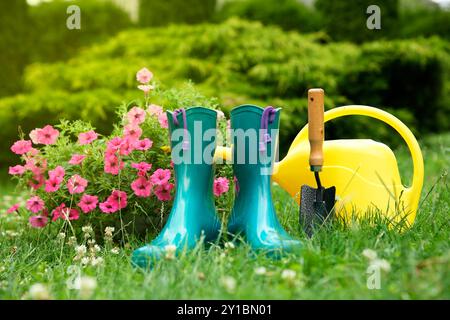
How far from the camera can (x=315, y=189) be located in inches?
72.9

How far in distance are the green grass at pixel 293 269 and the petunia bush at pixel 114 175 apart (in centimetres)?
21

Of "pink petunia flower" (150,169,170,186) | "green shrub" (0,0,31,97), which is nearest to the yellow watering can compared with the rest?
"pink petunia flower" (150,169,170,186)

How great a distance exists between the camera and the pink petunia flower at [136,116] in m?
2.08

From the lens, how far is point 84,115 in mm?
4469

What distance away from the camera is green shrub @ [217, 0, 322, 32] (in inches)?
236

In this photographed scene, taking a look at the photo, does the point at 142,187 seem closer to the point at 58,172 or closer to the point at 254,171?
the point at 58,172

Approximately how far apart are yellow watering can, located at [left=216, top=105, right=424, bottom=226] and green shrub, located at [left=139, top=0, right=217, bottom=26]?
4.40 m

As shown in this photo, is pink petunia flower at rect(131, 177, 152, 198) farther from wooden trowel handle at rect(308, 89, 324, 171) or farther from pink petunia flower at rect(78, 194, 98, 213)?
wooden trowel handle at rect(308, 89, 324, 171)

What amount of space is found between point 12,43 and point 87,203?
422 centimetres

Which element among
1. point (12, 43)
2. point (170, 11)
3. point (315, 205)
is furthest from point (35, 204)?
point (170, 11)
